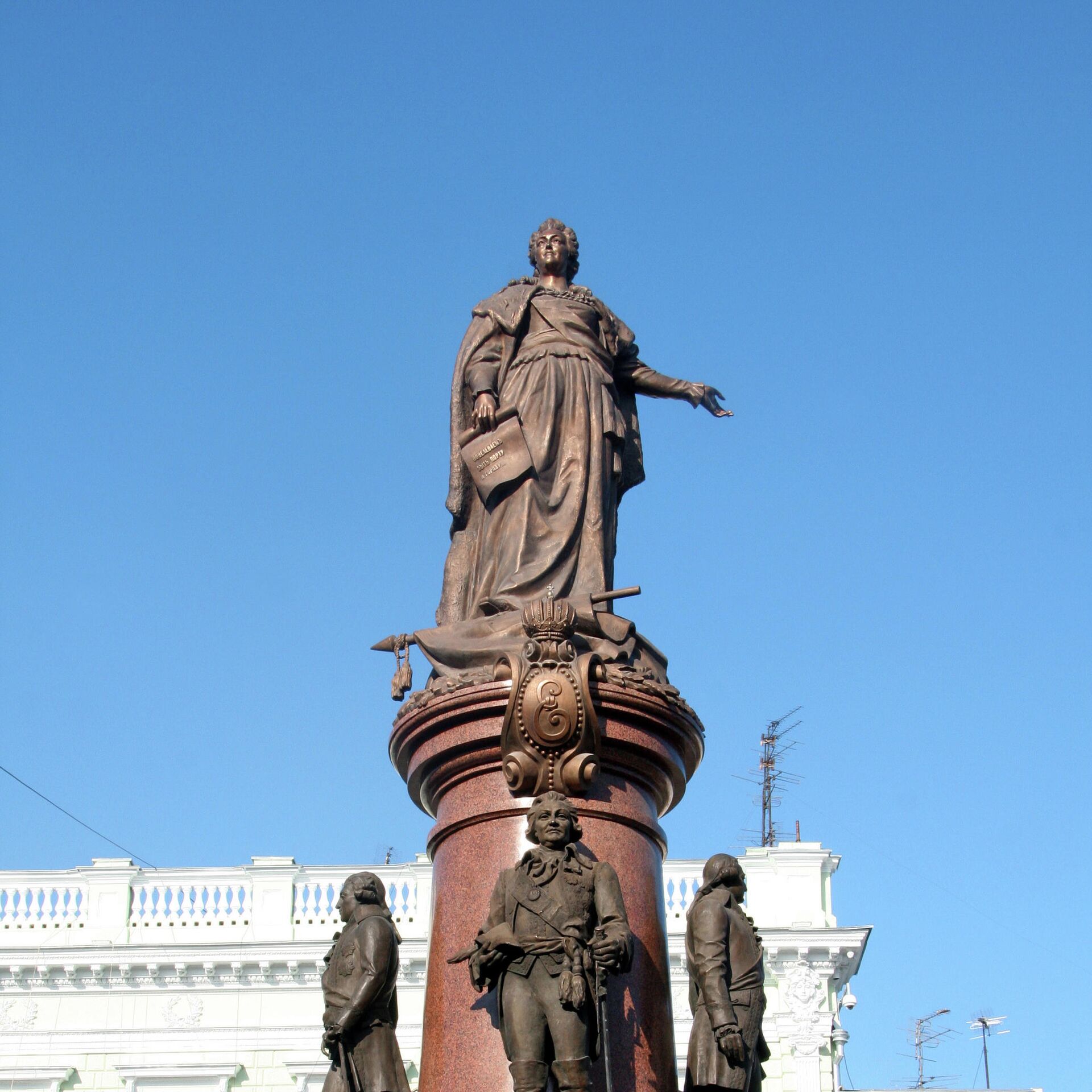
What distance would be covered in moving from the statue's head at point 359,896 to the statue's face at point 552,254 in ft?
13.3

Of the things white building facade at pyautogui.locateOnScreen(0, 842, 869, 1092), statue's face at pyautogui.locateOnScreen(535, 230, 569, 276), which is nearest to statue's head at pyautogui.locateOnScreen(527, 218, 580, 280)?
statue's face at pyautogui.locateOnScreen(535, 230, 569, 276)

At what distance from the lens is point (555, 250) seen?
11.0m

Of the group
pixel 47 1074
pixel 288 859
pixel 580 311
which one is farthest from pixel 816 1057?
pixel 580 311

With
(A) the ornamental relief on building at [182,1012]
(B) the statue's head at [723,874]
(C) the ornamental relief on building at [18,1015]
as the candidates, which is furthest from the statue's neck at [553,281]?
(C) the ornamental relief on building at [18,1015]

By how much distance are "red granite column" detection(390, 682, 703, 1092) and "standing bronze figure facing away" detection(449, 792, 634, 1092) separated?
41 centimetres

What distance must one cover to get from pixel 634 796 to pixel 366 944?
58.7 inches

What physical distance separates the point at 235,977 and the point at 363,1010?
20.0 metres

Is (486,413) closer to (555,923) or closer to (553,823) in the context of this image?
(553,823)

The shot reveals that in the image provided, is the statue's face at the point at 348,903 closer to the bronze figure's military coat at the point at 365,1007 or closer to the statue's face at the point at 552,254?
the bronze figure's military coat at the point at 365,1007

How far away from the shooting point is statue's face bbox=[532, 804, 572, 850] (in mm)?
7867

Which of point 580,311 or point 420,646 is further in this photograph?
point 580,311

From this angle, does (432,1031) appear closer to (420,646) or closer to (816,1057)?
(420,646)

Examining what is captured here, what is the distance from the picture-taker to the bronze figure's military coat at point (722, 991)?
7969 mm

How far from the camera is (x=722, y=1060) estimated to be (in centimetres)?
795
